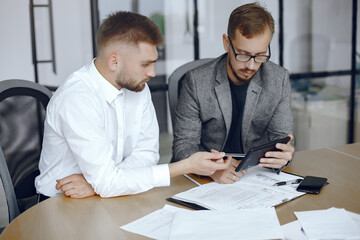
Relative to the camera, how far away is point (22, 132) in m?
1.85

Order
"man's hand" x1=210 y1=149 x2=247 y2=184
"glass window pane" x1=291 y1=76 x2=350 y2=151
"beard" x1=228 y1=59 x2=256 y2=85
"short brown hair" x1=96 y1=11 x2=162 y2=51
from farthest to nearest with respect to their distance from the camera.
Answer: "glass window pane" x1=291 y1=76 x2=350 y2=151 < "beard" x1=228 y1=59 x2=256 y2=85 < "short brown hair" x1=96 y1=11 x2=162 y2=51 < "man's hand" x1=210 y1=149 x2=247 y2=184

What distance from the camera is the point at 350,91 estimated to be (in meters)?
4.09

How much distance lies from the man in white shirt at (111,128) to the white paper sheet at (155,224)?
0.19 meters

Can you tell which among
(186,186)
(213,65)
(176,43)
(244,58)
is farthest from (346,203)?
(176,43)

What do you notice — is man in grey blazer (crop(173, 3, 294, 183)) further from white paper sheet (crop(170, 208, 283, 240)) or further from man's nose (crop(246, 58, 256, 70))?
white paper sheet (crop(170, 208, 283, 240))

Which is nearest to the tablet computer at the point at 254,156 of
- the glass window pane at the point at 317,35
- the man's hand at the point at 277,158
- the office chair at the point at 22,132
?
the man's hand at the point at 277,158

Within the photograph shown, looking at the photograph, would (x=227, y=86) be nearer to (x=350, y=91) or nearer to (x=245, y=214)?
(x=245, y=214)

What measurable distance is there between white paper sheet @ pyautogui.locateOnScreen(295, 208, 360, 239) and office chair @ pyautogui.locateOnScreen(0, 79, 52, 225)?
1069 millimetres

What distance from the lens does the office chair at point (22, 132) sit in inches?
69.8

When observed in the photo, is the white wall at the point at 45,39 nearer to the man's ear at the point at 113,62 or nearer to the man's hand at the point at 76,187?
the man's ear at the point at 113,62

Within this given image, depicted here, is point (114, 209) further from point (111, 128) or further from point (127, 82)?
point (127, 82)

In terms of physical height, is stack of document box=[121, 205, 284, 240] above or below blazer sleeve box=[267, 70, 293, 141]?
below

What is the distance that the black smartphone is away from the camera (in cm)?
151

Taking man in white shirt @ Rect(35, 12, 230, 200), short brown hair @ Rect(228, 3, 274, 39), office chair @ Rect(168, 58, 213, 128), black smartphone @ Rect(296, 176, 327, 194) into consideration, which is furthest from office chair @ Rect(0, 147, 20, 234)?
short brown hair @ Rect(228, 3, 274, 39)
